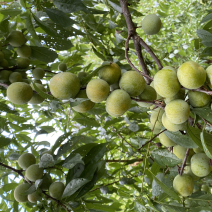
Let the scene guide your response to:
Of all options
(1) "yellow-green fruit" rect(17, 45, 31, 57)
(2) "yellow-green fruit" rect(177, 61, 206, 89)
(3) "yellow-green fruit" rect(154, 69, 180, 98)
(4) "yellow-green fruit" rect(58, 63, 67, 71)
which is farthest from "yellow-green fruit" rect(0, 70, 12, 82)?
(2) "yellow-green fruit" rect(177, 61, 206, 89)

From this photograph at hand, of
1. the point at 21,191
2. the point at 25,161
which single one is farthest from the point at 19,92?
the point at 21,191

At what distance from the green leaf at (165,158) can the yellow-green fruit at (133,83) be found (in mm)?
486

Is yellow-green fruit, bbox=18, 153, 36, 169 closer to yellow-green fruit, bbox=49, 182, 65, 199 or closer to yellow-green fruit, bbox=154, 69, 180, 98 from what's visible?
yellow-green fruit, bbox=49, 182, 65, 199

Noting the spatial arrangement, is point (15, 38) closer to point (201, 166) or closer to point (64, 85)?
point (64, 85)

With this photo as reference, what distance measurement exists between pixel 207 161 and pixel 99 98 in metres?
0.95

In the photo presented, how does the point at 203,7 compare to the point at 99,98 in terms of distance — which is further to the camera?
the point at 203,7

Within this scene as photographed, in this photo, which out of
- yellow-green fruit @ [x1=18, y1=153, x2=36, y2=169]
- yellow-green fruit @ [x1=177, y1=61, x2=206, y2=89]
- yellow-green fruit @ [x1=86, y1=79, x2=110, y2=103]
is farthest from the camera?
yellow-green fruit @ [x1=18, y1=153, x2=36, y2=169]

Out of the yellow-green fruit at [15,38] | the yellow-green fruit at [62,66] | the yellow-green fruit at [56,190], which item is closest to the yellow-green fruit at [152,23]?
the yellow-green fruit at [62,66]

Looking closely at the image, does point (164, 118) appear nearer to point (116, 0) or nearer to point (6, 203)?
point (116, 0)

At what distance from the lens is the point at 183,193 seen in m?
1.44

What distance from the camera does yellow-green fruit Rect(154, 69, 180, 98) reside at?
3.25ft

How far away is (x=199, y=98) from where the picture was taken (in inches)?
40.1

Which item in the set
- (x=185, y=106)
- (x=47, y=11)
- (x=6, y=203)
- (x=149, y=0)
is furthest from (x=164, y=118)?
(x=149, y=0)

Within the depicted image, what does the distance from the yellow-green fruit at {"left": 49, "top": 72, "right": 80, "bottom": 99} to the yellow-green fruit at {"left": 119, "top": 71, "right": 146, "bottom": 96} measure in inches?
10.5
